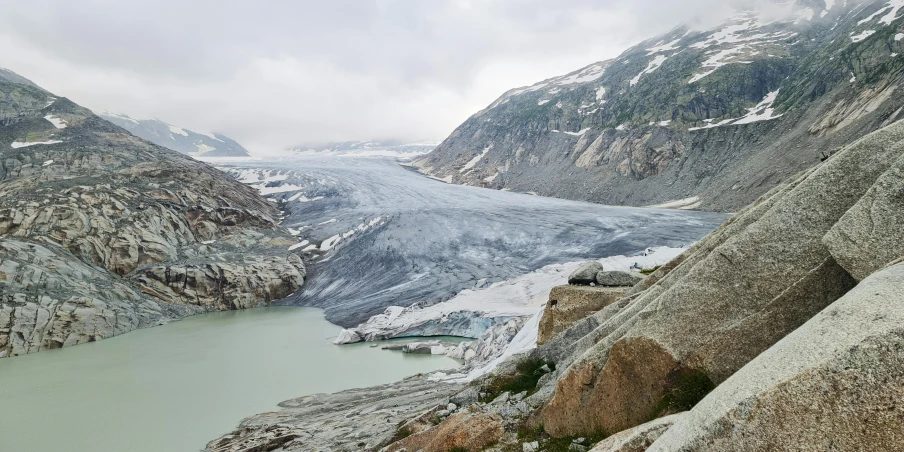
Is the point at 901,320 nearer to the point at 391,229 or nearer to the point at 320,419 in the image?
the point at 320,419

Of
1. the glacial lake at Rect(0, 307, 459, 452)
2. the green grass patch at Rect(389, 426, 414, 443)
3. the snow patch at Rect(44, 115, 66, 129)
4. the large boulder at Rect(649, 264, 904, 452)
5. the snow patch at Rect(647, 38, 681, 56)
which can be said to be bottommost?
the glacial lake at Rect(0, 307, 459, 452)

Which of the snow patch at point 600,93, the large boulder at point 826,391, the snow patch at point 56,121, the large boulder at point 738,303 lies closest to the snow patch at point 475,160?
the snow patch at point 600,93

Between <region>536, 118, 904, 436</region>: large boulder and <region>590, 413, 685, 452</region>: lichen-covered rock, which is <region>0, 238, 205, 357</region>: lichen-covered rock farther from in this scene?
<region>590, 413, 685, 452</region>: lichen-covered rock

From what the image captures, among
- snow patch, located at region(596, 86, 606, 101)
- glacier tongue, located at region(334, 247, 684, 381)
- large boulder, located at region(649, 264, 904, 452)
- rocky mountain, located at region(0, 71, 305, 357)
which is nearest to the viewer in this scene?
large boulder, located at region(649, 264, 904, 452)

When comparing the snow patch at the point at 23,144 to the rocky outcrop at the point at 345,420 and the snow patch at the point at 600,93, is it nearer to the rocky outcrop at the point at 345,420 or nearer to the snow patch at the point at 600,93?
the rocky outcrop at the point at 345,420

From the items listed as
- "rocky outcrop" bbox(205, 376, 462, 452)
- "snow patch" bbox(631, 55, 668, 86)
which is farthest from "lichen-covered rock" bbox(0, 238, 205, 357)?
"snow patch" bbox(631, 55, 668, 86)
